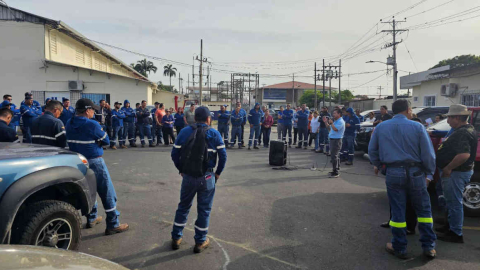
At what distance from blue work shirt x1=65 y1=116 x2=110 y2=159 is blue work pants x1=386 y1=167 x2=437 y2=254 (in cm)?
390

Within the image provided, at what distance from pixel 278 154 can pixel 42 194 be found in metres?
7.03

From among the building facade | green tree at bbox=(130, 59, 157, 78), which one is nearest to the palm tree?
green tree at bbox=(130, 59, 157, 78)

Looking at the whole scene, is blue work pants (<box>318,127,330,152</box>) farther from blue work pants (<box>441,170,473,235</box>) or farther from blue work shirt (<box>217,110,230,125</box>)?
blue work pants (<box>441,170,473,235</box>)

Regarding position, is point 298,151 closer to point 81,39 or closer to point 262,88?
point 81,39

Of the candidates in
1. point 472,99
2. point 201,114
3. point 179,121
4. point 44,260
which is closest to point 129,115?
point 179,121

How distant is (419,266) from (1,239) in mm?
4447

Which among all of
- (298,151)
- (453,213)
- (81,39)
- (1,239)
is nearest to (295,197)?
(453,213)

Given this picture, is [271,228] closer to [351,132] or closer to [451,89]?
[351,132]

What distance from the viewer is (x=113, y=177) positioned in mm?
7973

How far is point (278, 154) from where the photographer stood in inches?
385

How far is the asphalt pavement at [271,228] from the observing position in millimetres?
3930

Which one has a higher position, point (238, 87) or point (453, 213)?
point (238, 87)

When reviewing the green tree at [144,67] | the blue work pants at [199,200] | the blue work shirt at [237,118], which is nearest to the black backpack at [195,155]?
the blue work pants at [199,200]

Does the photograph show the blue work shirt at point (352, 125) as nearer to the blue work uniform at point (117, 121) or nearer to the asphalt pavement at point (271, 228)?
the asphalt pavement at point (271, 228)
